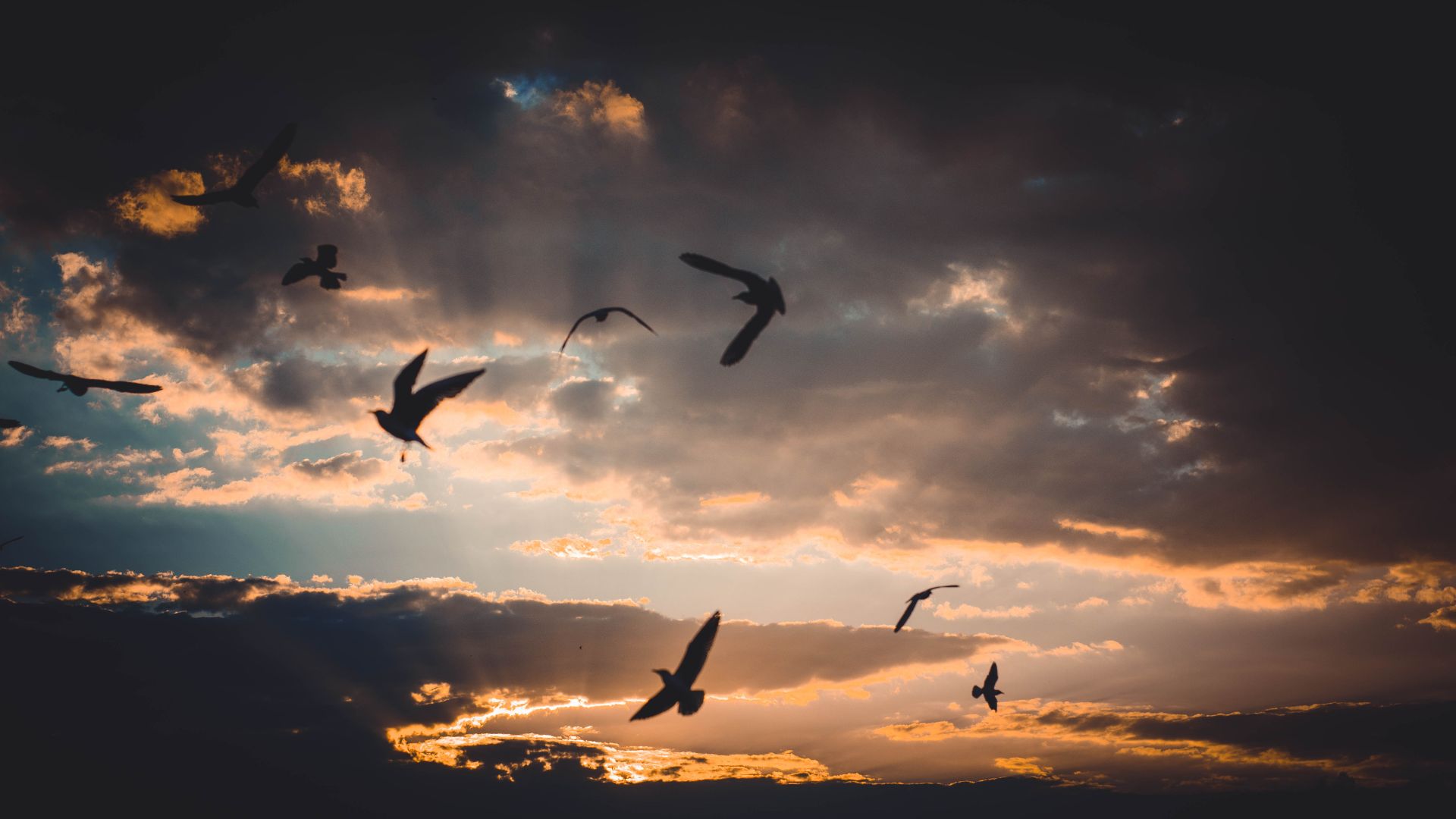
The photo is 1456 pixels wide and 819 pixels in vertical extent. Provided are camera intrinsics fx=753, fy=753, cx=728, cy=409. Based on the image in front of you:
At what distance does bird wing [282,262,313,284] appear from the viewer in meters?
25.0

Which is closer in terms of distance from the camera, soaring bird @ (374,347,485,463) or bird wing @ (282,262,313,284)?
soaring bird @ (374,347,485,463)

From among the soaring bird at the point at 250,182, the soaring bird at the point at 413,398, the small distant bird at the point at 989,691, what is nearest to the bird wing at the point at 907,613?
the small distant bird at the point at 989,691

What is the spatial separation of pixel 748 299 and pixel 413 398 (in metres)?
8.30

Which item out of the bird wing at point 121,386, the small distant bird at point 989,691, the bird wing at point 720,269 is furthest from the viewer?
the small distant bird at point 989,691

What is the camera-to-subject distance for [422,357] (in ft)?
57.6

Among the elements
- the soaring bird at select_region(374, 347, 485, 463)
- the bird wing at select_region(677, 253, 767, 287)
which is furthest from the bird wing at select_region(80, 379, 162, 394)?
the bird wing at select_region(677, 253, 767, 287)

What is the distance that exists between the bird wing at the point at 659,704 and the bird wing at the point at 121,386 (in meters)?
19.3

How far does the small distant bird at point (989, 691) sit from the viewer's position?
33.3 m

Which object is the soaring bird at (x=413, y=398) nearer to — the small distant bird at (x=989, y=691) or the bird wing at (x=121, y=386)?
the bird wing at (x=121, y=386)

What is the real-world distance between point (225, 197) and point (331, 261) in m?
3.39

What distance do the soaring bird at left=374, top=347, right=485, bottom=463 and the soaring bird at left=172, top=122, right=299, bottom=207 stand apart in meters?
10.4

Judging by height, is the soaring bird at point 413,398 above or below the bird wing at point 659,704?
above

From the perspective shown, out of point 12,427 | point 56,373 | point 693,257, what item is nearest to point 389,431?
point 693,257

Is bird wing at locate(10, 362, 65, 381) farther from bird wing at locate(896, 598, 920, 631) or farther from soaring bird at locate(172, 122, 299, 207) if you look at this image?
bird wing at locate(896, 598, 920, 631)
